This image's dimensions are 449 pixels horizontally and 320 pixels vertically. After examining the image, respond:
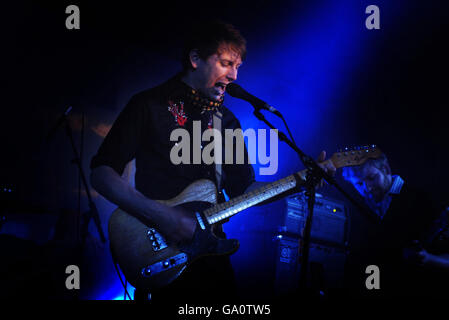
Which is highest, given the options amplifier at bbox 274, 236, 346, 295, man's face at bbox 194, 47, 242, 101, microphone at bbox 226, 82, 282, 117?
man's face at bbox 194, 47, 242, 101

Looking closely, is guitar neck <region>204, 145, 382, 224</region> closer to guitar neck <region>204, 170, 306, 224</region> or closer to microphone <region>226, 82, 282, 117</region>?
guitar neck <region>204, 170, 306, 224</region>

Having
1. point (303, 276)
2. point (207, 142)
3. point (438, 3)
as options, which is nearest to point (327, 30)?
point (438, 3)

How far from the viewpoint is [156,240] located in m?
1.78

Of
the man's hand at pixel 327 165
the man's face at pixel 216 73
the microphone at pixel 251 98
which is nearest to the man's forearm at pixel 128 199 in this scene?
the microphone at pixel 251 98

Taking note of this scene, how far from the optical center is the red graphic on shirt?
222cm

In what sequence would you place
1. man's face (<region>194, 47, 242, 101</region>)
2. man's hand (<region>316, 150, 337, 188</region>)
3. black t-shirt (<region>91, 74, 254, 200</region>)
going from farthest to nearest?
1. man's face (<region>194, 47, 242, 101</region>)
2. man's hand (<region>316, 150, 337, 188</region>)
3. black t-shirt (<region>91, 74, 254, 200</region>)

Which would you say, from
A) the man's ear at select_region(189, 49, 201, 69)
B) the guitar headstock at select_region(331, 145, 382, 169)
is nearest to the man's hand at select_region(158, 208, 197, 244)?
the guitar headstock at select_region(331, 145, 382, 169)

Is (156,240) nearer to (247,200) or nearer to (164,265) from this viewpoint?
(164,265)

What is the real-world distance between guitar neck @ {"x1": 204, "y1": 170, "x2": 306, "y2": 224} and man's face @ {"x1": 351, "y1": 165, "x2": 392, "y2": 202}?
84.3 inches

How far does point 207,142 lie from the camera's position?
2.31 m

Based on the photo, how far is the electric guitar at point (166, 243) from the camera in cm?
169

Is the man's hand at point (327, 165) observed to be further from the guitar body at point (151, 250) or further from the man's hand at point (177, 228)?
the man's hand at point (177, 228)

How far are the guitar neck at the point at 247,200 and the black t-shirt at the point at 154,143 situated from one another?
0.30 m
